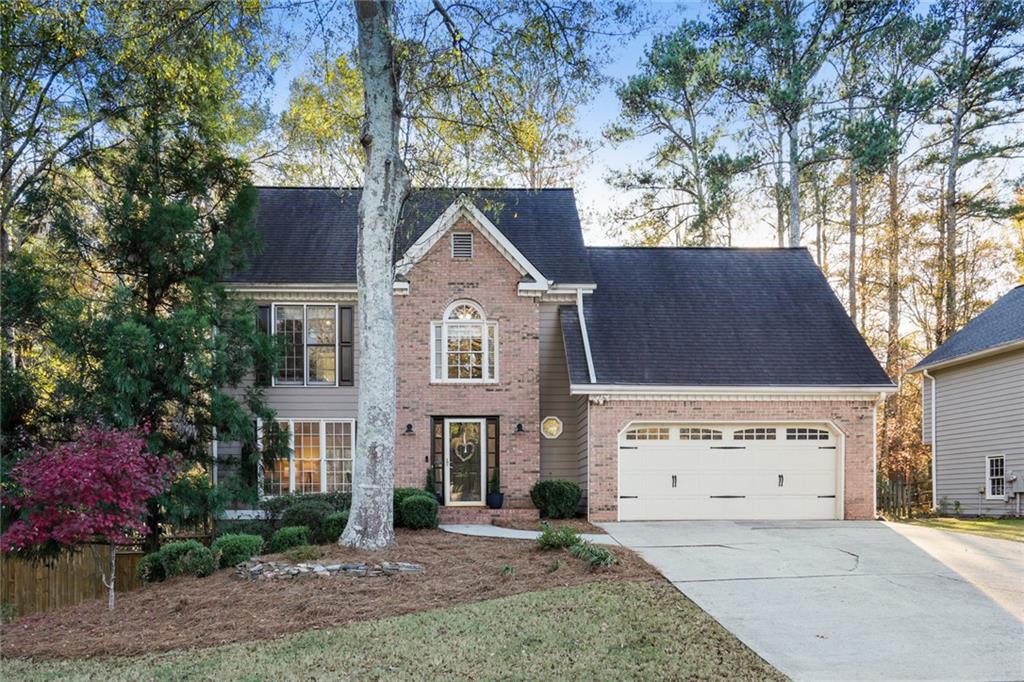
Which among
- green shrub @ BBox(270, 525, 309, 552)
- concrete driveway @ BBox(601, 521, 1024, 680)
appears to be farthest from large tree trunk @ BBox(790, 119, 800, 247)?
green shrub @ BBox(270, 525, 309, 552)

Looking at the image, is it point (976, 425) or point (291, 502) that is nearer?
point (291, 502)

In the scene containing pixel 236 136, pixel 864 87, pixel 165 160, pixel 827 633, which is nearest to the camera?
pixel 827 633

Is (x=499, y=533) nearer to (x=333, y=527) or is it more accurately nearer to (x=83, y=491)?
(x=333, y=527)

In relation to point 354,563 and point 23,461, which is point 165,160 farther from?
point 354,563

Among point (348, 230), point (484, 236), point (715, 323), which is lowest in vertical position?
point (715, 323)

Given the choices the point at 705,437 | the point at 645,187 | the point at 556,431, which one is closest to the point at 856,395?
the point at 705,437

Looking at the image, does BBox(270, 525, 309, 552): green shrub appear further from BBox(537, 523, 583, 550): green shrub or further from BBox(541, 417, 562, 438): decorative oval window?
BBox(541, 417, 562, 438): decorative oval window

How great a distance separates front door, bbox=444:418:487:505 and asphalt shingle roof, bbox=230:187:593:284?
3.92 m

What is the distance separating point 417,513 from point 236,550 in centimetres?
367

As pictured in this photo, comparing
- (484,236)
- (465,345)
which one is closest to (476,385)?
(465,345)

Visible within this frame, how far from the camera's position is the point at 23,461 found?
1123 centimetres

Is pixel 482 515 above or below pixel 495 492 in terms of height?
below

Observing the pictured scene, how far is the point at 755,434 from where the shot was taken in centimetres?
1752

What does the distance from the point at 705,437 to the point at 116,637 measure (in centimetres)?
1202
